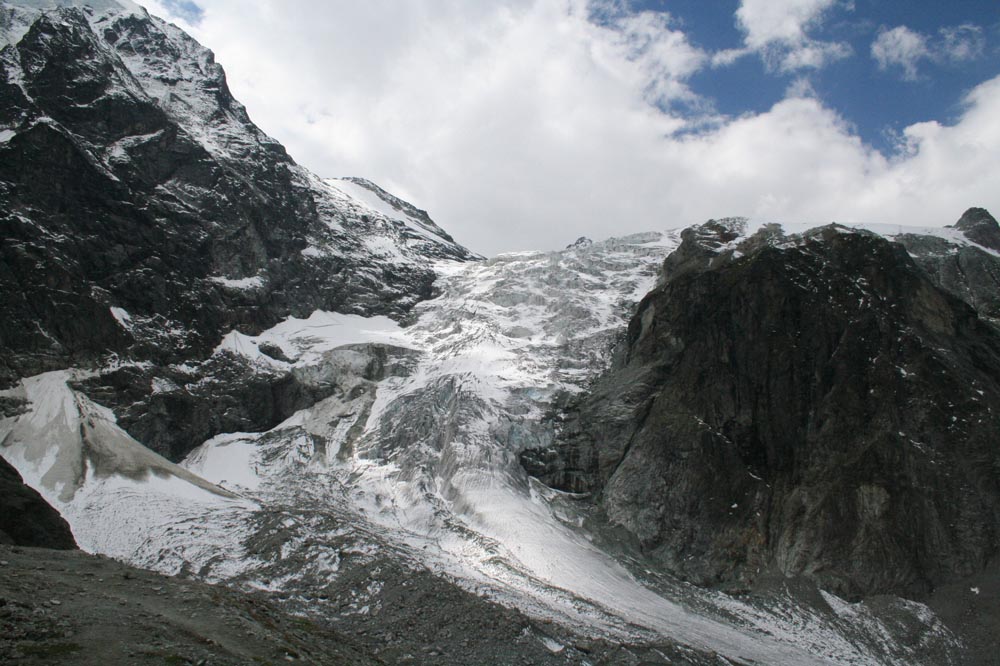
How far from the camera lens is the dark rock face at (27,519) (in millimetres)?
43156

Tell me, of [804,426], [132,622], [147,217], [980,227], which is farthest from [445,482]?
[980,227]

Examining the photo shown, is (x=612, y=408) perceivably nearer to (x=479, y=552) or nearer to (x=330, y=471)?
(x=479, y=552)

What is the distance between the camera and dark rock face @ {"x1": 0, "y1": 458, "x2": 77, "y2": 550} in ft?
142

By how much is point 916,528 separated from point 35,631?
65.9 meters

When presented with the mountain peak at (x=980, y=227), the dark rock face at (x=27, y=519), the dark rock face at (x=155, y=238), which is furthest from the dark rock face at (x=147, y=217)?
the mountain peak at (x=980, y=227)

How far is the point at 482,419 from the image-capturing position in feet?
274

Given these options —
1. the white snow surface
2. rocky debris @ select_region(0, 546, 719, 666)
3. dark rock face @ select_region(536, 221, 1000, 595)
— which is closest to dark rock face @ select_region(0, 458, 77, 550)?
the white snow surface

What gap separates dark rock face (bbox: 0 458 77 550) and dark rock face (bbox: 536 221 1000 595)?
46677mm

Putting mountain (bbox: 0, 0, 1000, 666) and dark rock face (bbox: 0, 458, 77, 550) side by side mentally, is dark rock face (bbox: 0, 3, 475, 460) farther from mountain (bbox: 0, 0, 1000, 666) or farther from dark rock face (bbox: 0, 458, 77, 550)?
dark rock face (bbox: 0, 458, 77, 550)

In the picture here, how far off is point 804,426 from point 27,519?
68.6 m

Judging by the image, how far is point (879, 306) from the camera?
77562 mm

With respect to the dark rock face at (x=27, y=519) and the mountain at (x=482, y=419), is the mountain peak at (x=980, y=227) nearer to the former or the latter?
the mountain at (x=482, y=419)

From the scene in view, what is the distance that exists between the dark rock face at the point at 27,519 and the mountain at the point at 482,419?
8349mm

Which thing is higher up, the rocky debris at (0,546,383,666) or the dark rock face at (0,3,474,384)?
the dark rock face at (0,3,474,384)
